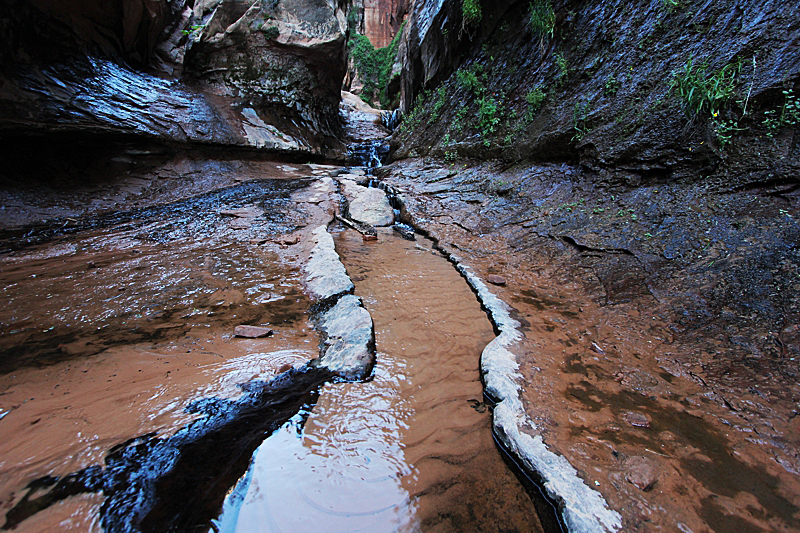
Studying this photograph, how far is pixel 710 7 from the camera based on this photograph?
4.15 m

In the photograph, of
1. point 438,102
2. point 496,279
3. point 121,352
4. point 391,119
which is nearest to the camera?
point 121,352

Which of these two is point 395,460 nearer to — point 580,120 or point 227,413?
point 227,413

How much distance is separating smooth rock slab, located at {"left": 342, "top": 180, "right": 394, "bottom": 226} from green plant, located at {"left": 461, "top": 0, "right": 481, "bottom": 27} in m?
5.80

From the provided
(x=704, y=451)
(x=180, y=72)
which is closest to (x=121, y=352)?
(x=704, y=451)

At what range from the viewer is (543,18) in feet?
20.8

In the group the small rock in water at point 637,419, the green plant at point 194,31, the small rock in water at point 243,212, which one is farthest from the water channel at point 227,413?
the green plant at point 194,31

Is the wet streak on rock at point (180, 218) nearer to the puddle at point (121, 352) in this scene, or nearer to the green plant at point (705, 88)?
the puddle at point (121, 352)

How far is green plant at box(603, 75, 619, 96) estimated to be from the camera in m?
4.85

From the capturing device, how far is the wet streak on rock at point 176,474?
1.21 metres

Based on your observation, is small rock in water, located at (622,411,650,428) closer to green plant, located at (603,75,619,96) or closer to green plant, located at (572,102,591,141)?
green plant, located at (572,102,591,141)

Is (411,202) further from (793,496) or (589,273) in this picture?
(793,496)

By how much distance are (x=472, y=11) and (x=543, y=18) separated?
2761mm

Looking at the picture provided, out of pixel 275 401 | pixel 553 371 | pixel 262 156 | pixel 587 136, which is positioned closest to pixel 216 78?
pixel 262 156

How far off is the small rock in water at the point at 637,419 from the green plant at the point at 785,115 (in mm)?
3542
